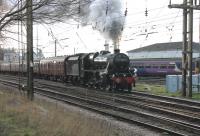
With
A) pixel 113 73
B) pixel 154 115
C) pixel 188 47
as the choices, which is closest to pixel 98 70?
pixel 113 73

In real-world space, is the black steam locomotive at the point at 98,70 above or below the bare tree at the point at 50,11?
below

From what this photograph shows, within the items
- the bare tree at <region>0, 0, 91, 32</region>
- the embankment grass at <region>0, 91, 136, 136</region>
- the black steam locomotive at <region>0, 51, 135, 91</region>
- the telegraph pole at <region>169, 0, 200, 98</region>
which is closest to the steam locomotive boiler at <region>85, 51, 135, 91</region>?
the black steam locomotive at <region>0, 51, 135, 91</region>

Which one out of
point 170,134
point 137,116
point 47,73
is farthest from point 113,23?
point 170,134

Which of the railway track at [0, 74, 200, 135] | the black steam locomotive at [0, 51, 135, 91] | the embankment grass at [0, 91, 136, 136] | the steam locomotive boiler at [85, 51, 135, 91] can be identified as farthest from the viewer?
the black steam locomotive at [0, 51, 135, 91]

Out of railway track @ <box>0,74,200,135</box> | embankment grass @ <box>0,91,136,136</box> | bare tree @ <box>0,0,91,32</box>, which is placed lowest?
railway track @ <box>0,74,200,135</box>

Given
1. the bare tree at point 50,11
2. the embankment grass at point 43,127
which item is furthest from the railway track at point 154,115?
the bare tree at point 50,11

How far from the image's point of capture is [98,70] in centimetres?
3481

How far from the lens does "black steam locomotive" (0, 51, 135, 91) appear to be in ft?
108

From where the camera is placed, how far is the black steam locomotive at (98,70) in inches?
1302

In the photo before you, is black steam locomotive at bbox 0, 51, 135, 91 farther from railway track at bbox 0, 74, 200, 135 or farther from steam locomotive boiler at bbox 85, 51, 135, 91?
railway track at bbox 0, 74, 200, 135

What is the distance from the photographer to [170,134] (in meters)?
14.1

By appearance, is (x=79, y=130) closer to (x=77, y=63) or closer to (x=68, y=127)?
(x=68, y=127)

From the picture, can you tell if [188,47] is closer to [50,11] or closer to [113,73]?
[113,73]

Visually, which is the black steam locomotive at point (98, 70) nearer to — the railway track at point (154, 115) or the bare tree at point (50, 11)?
the railway track at point (154, 115)
